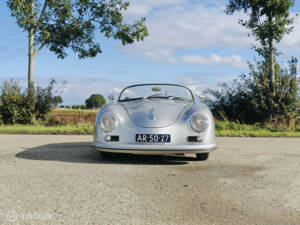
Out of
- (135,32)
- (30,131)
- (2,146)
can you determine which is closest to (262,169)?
(2,146)

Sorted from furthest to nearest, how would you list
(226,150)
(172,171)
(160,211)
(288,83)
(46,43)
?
1. (46,43)
2. (288,83)
3. (226,150)
4. (172,171)
5. (160,211)

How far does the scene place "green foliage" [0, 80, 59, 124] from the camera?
544 inches

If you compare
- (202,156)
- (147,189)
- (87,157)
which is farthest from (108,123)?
(147,189)

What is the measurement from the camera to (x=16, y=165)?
5.08 meters

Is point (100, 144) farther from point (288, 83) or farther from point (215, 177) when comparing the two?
point (288, 83)

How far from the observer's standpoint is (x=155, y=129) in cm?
510

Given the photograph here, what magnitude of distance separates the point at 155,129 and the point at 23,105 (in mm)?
10315

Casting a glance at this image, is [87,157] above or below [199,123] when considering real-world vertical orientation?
below

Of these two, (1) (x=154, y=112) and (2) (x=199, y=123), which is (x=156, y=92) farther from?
(2) (x=199, y=123)

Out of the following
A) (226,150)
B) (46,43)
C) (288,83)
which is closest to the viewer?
(226,150)

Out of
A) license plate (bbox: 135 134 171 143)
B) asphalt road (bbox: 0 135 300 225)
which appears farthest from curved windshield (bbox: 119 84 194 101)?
license plate (bbox: 135 134 171 143)

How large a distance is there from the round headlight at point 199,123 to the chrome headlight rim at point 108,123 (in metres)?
1.14

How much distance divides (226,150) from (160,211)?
13.9 ft
